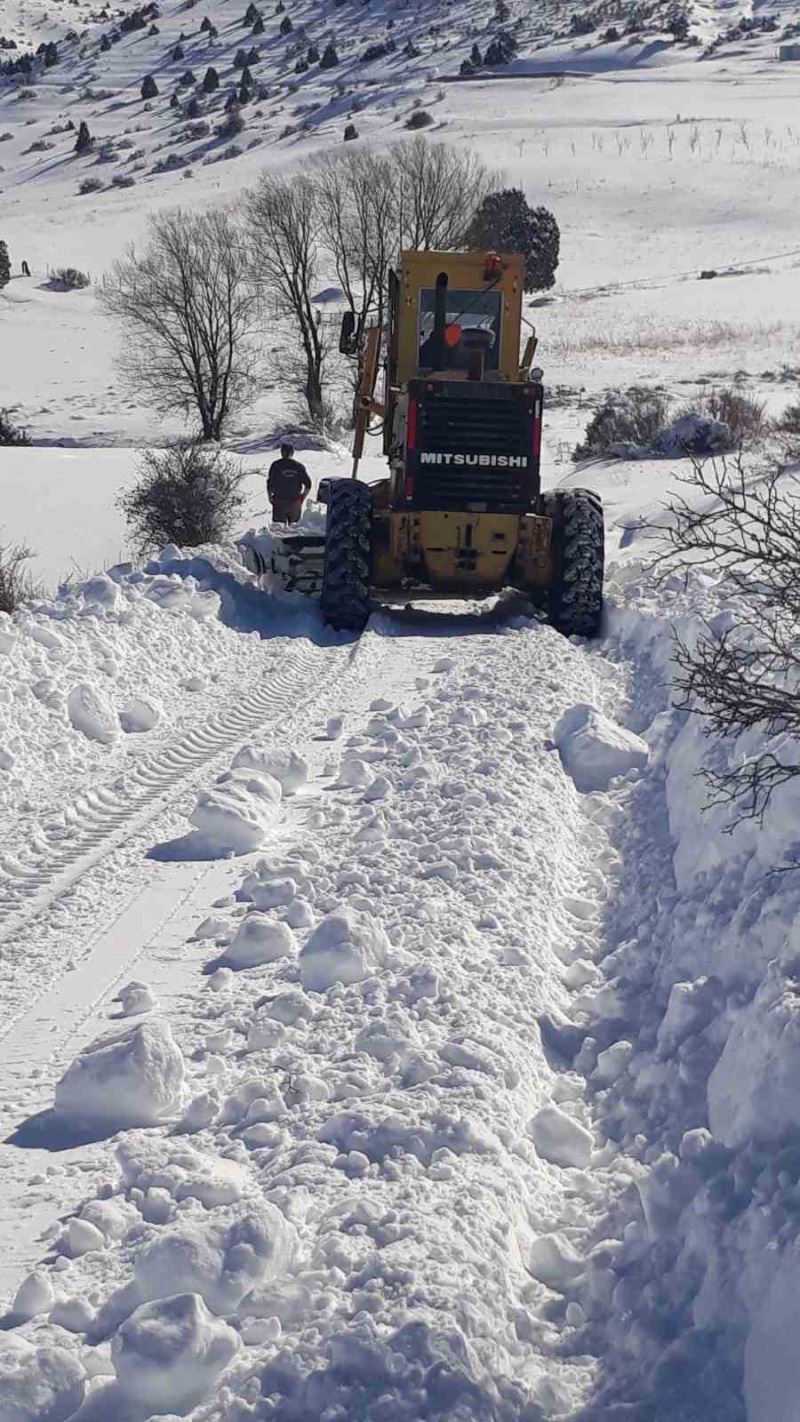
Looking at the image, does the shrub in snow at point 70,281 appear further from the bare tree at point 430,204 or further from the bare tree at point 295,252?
the bare tree at point 430,204

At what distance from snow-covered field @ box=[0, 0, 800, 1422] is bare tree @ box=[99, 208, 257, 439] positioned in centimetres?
2244

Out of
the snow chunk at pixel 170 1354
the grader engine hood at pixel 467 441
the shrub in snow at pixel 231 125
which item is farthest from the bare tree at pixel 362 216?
the shrub in snow at pixel 231 125

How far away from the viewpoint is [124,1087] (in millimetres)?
4480

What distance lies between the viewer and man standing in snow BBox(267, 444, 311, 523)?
17125 mm

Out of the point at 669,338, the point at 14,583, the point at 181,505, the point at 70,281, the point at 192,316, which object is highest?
the point at 192,316

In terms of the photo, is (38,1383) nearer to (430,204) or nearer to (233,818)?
(233,818)

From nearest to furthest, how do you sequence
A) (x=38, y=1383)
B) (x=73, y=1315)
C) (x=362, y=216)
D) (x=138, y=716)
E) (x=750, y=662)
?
(x=38, y=1383) < (x=73, y=1315) < (x=750, y=662) < (x=138, y=716) < (x=362, y=216)

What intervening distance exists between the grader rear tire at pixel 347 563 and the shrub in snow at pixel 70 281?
44670 millimetres

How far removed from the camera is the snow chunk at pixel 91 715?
8.86m

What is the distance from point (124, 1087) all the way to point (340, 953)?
1.10 metres

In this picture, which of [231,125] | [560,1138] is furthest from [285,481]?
[231,125]

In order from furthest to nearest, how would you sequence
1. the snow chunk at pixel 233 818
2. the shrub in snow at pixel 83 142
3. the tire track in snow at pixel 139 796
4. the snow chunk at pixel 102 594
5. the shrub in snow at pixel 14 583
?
the shrub in snow at pixel 83 142 < the shrub in snow at pixel 14 583 < the snow chunk at pixel 102 594 < the snow chunk at pixel 233 818 < the tire track in snow at pixel 139 796

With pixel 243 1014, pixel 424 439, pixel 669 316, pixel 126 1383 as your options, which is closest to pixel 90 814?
pixel 243 1014

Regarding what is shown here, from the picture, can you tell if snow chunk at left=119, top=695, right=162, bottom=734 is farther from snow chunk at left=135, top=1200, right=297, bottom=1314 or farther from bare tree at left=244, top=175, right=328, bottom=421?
bare tree at left=244, top=175, right=328, bottom=421
